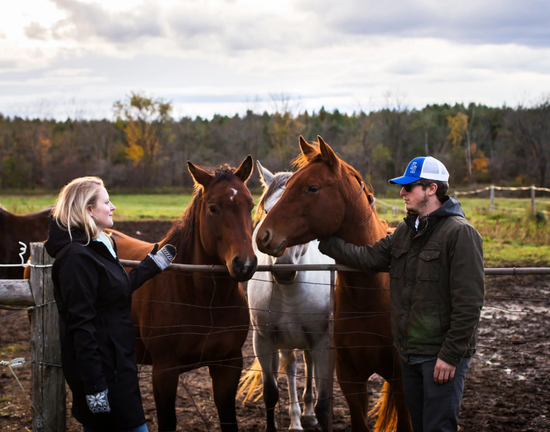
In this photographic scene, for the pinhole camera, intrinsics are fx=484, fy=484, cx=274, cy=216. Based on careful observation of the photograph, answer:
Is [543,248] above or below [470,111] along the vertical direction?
below

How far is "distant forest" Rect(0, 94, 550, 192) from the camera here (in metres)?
45.3

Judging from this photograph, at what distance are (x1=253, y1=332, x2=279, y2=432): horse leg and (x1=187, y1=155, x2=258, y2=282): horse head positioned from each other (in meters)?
1.11

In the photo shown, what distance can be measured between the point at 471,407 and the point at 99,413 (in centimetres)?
344

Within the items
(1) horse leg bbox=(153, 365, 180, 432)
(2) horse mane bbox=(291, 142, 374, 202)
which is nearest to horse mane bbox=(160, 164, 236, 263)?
(2) horse mane bbox=(291, 142, 374, 202)

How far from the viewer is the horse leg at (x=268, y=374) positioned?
3.89 m

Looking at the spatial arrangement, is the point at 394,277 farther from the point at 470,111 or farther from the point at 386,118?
the point at 470,111

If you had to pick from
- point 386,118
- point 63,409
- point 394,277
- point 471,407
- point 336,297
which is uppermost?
point 386,118

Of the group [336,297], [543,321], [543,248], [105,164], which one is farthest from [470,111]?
[336,297]

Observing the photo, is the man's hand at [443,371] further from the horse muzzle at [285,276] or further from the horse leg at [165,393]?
the horse leg at [165,393]

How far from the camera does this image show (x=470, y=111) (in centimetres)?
6069

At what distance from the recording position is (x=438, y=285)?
234 cm

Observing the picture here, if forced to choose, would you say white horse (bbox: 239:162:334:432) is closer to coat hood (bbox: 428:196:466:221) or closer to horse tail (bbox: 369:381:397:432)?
horse tail (bbox: 369:381:397:432)

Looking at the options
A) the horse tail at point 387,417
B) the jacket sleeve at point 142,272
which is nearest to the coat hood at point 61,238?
the jacket sleeve at point 142,272

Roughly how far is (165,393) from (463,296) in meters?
1.92
